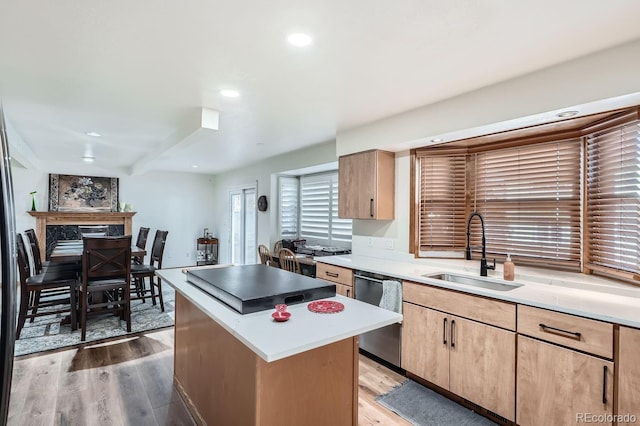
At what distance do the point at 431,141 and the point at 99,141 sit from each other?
4332 millimetres

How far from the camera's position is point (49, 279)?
11.9ft

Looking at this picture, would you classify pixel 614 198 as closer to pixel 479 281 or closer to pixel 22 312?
pixel 479 281

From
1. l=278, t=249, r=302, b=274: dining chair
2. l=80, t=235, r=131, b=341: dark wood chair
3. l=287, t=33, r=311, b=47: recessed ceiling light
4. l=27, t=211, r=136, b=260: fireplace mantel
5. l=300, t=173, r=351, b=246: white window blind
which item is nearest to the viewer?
l=287, t=33, r=311, b=47: recessed ceiling light

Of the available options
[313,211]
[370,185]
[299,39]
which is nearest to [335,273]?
[370,185]

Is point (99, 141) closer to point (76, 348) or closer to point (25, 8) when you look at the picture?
point (76, 348)

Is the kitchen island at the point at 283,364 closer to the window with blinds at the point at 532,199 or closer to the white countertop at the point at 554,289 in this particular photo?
the white countertop at the point at 554,289

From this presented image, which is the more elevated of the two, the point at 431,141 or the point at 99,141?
the point at 99,141

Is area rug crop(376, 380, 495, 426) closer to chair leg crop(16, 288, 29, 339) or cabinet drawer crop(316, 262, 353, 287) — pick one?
cabinet drawer crop(316, 262, 353, 287)

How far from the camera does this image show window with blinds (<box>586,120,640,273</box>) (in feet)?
6.70

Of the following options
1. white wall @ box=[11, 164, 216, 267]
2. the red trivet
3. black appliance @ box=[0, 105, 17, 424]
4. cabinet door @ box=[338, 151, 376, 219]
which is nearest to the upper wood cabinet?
cabinet door @ box=[338, 151, 376, 219]

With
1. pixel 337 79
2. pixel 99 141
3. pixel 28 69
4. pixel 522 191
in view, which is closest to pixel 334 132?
pixel 337 79

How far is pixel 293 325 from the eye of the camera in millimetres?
1416

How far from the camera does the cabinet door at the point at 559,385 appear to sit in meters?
1.68

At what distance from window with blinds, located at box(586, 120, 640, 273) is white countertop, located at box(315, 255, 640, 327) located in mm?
172
